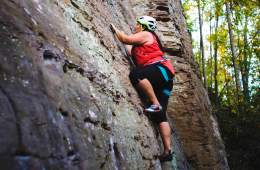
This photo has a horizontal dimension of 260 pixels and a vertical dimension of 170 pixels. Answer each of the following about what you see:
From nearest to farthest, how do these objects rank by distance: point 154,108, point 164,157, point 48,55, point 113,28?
point 48,55, point 164,157, point 154,108, point 113,28

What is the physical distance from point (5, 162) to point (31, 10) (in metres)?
1.65

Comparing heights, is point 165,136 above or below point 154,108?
below

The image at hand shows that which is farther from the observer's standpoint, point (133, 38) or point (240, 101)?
point (240, 101)

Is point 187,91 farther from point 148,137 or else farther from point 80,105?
point 80,105

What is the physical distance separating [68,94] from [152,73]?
8.76ft

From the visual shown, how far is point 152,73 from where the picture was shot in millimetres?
5844

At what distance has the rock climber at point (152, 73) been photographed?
5.76 m

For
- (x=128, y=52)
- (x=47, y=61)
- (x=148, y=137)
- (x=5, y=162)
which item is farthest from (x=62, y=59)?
(x=128, y=52)

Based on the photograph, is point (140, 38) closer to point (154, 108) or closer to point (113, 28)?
point (113, 28)

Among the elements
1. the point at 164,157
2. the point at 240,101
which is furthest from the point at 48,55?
the point at 240,101

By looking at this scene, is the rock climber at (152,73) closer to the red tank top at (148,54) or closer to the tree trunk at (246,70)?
the red tank top at (148,54)

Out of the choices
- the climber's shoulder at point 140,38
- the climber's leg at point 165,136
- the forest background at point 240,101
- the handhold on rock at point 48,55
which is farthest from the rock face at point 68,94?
the forest background at point 240,101

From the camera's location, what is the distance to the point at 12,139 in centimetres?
240

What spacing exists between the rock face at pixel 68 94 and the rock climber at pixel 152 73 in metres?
0.16
